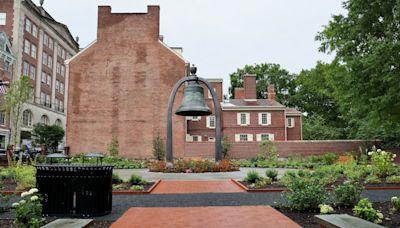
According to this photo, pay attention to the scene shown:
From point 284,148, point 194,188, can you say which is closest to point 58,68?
point 284,148

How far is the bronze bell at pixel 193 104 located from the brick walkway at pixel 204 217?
9.48 meters

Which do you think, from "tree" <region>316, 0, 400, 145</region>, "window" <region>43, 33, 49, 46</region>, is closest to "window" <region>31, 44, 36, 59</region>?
"window" <region>43, 33, 49, 46</region>

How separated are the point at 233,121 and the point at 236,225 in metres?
37.4

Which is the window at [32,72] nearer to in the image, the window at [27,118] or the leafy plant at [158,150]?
the window at [27,118]

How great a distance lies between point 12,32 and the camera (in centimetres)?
4703

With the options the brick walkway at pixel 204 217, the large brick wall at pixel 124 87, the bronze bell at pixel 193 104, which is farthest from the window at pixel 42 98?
the brick walkway at pixel 204 217

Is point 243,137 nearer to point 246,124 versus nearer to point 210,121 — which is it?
point 246,124

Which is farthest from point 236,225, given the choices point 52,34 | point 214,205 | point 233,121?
point 52,34

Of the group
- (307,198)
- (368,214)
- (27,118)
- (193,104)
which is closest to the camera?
(368,214)

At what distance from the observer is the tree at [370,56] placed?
593 inches

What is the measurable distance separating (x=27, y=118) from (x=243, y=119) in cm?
2911

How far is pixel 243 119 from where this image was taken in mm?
43969

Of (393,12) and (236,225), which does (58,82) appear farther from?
(236,225)

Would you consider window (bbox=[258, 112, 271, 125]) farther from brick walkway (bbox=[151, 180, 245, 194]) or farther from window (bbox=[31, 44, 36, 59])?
window (bbox=[31, 44, 36, 59])
